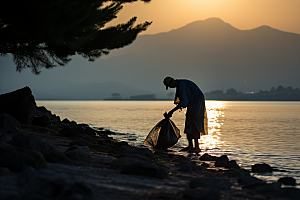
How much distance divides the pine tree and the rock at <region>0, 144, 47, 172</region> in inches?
232

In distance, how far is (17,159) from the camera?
11.7ft

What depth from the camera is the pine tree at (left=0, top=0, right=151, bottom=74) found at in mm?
8773

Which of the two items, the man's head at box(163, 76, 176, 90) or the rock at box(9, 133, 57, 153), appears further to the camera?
the man's head at box(163, 76, 176, 90)

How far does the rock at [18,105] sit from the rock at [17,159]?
786cm

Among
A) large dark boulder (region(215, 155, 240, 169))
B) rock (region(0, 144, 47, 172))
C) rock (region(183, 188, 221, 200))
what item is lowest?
large dark boulder (region(215, 155, 240, 169))

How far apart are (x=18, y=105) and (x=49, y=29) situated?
3.48 m

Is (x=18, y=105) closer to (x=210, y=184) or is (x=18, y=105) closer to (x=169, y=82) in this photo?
(x=169, y=82)

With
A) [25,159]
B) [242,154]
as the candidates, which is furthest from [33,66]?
[25,159]

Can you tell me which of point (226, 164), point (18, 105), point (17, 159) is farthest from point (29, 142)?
point (18, 105)

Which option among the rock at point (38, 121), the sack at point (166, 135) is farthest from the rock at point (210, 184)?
the rock at point (38, 121)

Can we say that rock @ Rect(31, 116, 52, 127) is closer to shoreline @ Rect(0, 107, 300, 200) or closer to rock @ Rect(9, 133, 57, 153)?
rock @ Rect(9, 133, 57, 153)

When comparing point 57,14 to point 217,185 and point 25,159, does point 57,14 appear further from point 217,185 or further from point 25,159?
point 217,185

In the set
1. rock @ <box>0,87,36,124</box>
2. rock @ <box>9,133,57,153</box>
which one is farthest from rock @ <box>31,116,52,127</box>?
rock @ <box>9,133,57,153</box>

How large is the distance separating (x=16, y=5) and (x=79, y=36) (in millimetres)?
2493
